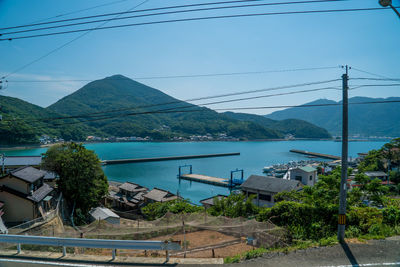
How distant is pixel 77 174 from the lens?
16875mm

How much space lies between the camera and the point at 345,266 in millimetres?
3805

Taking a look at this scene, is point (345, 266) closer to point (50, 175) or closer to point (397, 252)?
point (397, 252)

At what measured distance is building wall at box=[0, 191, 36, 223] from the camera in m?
12.7

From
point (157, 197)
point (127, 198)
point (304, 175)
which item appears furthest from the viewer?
point (127, 198)

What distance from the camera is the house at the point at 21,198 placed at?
41.8 feet

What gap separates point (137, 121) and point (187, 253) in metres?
182

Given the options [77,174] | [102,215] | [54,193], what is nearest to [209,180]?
[102,215]

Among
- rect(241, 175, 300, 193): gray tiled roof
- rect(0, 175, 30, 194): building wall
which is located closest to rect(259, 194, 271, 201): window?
rect(241, 175, 300, 193): gray tiled roof

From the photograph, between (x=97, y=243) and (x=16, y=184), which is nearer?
(x=97, y=243)

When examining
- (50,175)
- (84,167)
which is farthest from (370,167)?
(50,175)

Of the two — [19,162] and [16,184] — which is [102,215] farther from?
[19,162]

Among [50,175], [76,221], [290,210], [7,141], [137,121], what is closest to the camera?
[290,210]

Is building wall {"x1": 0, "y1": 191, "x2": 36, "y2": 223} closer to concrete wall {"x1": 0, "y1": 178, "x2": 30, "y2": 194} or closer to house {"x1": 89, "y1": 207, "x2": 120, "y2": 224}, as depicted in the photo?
concrete wall {"x1": 0, "y1": 178, "x2": 30, "y2": 194}

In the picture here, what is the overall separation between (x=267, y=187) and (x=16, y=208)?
1890 cm
